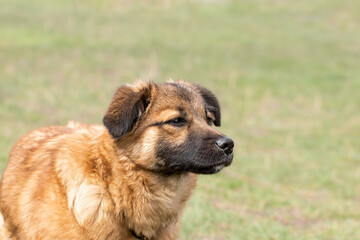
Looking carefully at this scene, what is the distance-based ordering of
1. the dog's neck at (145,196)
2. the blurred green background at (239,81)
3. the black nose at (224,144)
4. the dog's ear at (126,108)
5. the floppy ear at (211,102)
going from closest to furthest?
1. the dog's ear at (126,108)
2. the dog's neck at (145,196)
3. the black nose at (224,144)
4. the floppy ear at (211,102)
5. the blurred green background at (239,81)

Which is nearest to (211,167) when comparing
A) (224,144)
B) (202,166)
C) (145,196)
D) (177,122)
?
(202,166)

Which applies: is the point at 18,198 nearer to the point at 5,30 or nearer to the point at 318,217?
the point at 318,217

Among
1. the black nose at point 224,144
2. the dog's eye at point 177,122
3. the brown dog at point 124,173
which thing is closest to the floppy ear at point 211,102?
the brown dog at point 124,173

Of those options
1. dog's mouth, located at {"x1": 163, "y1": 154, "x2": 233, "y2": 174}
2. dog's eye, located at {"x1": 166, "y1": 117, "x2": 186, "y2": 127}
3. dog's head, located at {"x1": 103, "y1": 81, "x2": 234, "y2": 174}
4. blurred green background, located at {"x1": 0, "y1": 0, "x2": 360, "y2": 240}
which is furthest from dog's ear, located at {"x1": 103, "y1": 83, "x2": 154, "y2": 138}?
blurred green background, located at {"x1": 0, "y1": 0, "x2": 360, "y2": 240}

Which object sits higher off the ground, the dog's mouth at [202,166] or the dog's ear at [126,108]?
the dog's ear at [126,108]

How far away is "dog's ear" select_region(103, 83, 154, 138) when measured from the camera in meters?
5.36

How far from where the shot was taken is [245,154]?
13.5 m

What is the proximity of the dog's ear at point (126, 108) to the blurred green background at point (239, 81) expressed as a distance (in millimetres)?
2791

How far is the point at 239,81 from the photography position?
777 inches

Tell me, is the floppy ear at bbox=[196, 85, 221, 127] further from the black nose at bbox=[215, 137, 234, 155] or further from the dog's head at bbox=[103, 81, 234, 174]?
the black nose at bbox=[215, 137, 234, 155]

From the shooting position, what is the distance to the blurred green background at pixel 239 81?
10055 mm

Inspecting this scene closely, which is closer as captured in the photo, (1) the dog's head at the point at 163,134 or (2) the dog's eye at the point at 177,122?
(1) the dog's head at the point at 163,134

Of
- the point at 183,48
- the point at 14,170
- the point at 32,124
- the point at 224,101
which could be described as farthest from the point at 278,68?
the point at 14,170

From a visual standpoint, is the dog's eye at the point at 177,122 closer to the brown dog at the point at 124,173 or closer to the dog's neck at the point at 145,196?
the brown dog at the point at 124,173
